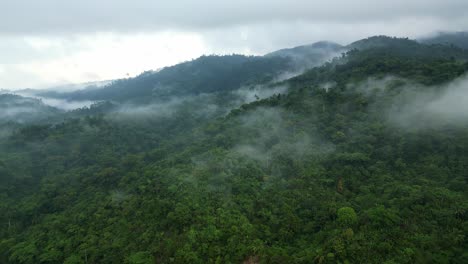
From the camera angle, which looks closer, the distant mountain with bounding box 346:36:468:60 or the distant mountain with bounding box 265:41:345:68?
the distant mountain with bounding box 346:36:468:60

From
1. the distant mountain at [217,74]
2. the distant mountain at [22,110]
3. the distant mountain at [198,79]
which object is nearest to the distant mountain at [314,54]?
the distant mountain at [217,74]

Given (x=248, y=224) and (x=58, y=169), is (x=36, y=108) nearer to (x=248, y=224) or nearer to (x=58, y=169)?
(x=58, y=169)

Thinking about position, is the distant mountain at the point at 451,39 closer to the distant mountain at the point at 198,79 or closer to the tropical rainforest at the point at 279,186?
the distant mountain at the point at 198,79

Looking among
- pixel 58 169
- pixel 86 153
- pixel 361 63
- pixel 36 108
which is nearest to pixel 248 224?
pixel 58 169

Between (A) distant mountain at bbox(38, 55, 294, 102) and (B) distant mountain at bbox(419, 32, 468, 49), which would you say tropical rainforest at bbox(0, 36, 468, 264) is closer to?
(A) distant mountain at bbox(38, 55, 294, 102)

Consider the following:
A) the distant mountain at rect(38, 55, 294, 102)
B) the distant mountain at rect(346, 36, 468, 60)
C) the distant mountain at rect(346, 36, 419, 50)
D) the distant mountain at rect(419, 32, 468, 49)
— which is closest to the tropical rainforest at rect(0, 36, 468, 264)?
the distant mountain at rect(346, 36, 468, 60)
